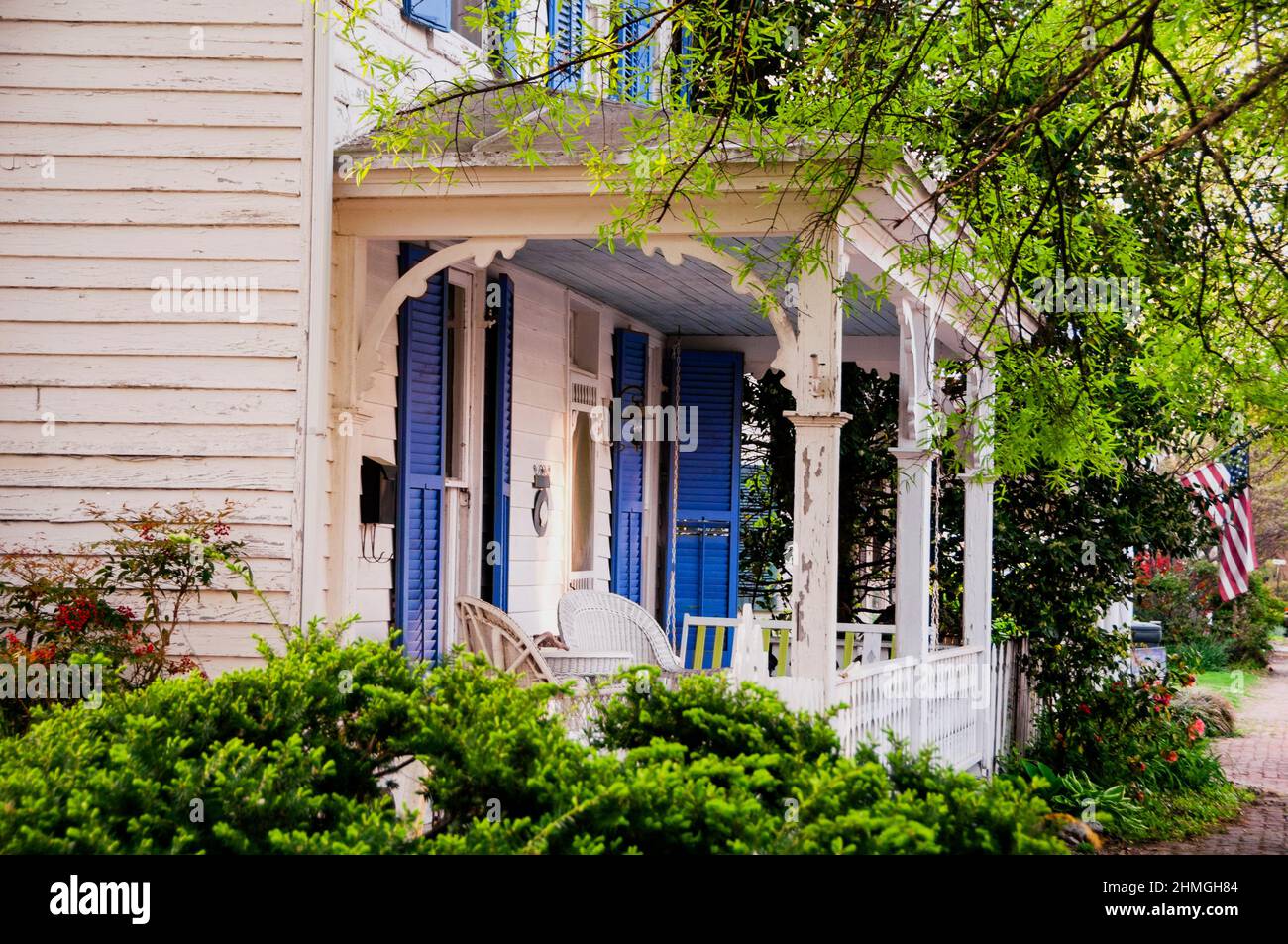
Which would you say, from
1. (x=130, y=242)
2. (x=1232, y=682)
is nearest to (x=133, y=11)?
(x=130, y=242)

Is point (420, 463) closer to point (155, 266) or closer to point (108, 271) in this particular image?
point (155, 266)

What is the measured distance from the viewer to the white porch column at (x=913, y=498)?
8.34 m

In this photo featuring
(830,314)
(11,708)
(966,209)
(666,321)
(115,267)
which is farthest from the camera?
(666,321)

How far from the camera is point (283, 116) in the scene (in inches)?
267

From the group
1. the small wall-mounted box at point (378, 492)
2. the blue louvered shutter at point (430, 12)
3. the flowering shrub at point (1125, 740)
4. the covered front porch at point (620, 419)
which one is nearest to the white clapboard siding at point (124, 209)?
the covered front porch at point (620, 419)

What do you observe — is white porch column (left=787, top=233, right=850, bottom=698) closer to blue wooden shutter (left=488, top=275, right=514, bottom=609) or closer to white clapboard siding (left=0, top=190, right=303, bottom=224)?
white clapboard siding (left=0, top=190, right=303, bottom=224)

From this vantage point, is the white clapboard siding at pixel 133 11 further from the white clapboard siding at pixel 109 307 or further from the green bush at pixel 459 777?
the green bush at pixel 459 777

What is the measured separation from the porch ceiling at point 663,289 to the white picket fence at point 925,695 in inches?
80.4

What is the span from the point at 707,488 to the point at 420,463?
457 centimetres

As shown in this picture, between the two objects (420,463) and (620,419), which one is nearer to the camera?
(420,463)

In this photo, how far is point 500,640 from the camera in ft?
24.2

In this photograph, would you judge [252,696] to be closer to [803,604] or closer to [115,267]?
[803,604]

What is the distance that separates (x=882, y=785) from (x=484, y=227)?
458 centimetres
